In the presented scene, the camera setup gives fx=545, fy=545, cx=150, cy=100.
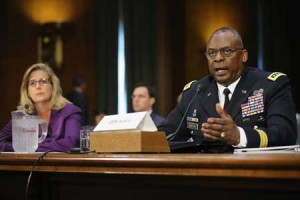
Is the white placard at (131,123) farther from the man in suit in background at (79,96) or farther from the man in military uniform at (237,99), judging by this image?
the man in suit in background at (79,96)

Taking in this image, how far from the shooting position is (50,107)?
3.23 meters

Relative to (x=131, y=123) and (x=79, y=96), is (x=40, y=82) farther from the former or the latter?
(x=79, y=96)

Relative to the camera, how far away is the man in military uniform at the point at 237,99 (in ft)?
7.48

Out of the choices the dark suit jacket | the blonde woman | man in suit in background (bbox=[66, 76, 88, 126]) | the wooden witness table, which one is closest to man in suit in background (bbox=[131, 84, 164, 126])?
man in suit in background (bbox=[66, 76, 88, 126])

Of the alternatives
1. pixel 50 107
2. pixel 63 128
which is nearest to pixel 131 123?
pixel 63 128

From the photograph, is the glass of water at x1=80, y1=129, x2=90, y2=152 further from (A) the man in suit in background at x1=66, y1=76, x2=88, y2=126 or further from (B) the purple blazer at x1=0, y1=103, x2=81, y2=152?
(A) the man in suit in background at x1=66, y1=76, x2=88, y2=126

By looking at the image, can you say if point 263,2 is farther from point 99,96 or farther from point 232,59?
point 232,59

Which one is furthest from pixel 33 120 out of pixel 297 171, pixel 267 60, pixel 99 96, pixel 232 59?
pixel 267 60

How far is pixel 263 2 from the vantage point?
313 inches

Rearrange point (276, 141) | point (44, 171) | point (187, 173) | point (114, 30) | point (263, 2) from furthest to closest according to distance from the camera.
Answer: point (263, 2) < point (114, 30) < point (276, 141) < point (44, 171) < point (187, 173)

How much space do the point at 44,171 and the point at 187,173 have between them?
0.57 m

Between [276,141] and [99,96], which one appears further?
[99,96]

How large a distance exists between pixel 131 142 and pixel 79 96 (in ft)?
18.0

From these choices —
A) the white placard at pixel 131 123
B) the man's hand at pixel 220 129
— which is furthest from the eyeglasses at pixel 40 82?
the man's hand at pixel 220 129
